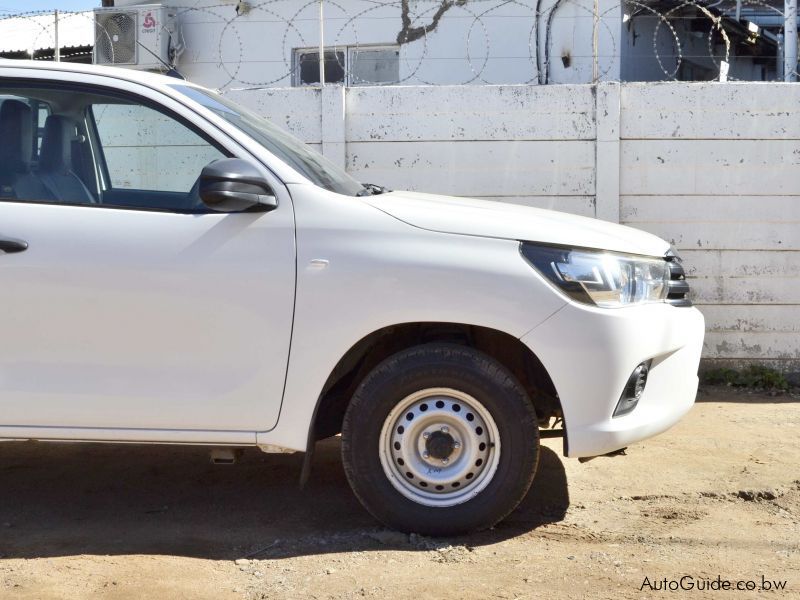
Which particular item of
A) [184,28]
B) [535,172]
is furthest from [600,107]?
[184,28]

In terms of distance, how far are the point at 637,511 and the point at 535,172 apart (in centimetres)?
328

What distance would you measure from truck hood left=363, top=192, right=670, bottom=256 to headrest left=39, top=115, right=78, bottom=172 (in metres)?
1.32

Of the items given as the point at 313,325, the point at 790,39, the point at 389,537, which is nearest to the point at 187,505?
the point at 389,537

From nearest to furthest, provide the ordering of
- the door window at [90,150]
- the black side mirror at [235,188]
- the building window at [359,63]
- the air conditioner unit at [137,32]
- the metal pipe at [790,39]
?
1. the black side mirror at [235,188]
2. the door window at [90,150]
3. the metal pipe at [790,39]
4. the air conditioner unit at [137,32]
5. the building window at [359,63]

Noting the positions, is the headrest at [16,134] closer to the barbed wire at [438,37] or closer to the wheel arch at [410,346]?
the wheel arch at [410,346]

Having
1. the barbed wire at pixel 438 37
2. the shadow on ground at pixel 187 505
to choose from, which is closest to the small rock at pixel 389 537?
the shadow on ground at pixel 187 505

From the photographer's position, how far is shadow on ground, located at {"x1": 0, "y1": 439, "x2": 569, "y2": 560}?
461cm

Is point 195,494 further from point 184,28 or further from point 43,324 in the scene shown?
point 184,28

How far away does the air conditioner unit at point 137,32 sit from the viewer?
12969 mm

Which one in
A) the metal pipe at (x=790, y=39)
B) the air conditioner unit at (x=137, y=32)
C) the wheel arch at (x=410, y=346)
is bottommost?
the wheel arch at (x=410, y=346)

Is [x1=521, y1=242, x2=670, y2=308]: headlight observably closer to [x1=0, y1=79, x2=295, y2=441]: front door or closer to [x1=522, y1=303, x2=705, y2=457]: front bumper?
[x1=522, y1=303, x2=705, y2=457]: front bumper

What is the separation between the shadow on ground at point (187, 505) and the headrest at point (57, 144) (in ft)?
5.21

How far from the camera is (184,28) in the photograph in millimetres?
13438

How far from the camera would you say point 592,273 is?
4.51 m
